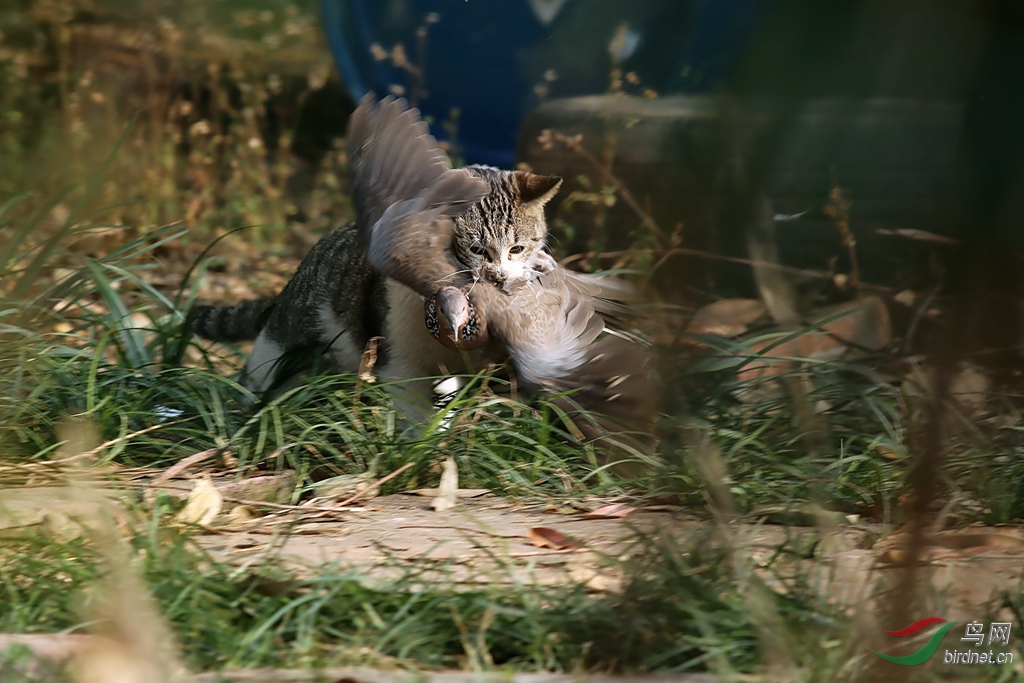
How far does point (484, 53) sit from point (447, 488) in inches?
180

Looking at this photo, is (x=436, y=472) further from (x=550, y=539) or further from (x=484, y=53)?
(x=484, y=53)

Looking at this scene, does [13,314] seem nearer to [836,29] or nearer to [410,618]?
[410,618]

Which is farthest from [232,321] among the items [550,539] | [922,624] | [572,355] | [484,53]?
[484,53]

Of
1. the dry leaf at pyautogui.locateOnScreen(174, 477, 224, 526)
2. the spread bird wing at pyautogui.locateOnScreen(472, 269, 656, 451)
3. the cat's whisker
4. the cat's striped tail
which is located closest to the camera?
the dry leaf at pyautogui.locateOnScreen(174, 477, 224, 526)

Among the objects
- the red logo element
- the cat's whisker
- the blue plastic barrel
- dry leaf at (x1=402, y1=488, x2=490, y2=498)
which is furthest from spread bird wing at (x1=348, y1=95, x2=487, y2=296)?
the blue plastic barrel

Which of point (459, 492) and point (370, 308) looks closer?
point (459, 492)

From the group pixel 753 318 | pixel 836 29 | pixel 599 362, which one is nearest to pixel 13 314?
pixel 599 362

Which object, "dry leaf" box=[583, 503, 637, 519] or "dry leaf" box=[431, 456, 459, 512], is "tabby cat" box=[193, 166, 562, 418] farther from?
"dry leaf" box=[583, 503, 637, 519]

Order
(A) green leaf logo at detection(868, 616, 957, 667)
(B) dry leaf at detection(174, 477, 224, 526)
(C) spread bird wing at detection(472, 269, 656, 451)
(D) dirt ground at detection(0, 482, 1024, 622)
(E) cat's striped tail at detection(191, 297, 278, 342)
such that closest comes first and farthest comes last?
(A) green leaf logo at detection(868, 616, 957, 667) < (D) dirt ground at detection(0, 482, 1024, 622) < (B) dry leaf at detection(174, 477, 224, 526) < (C) spread bird wing at detection(472, 269, 656, 451) < (E) cat's striped tail at detection(191, 297, 278, 342)

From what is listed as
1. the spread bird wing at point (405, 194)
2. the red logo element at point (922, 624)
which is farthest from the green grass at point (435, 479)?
the spread bird wing at point (405, 194)

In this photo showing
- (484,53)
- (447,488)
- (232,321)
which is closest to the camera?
(447,488)

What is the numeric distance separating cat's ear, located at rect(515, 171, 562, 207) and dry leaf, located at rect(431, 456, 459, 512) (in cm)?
86

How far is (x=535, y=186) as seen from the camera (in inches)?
117

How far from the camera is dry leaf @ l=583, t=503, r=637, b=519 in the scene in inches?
96.6
